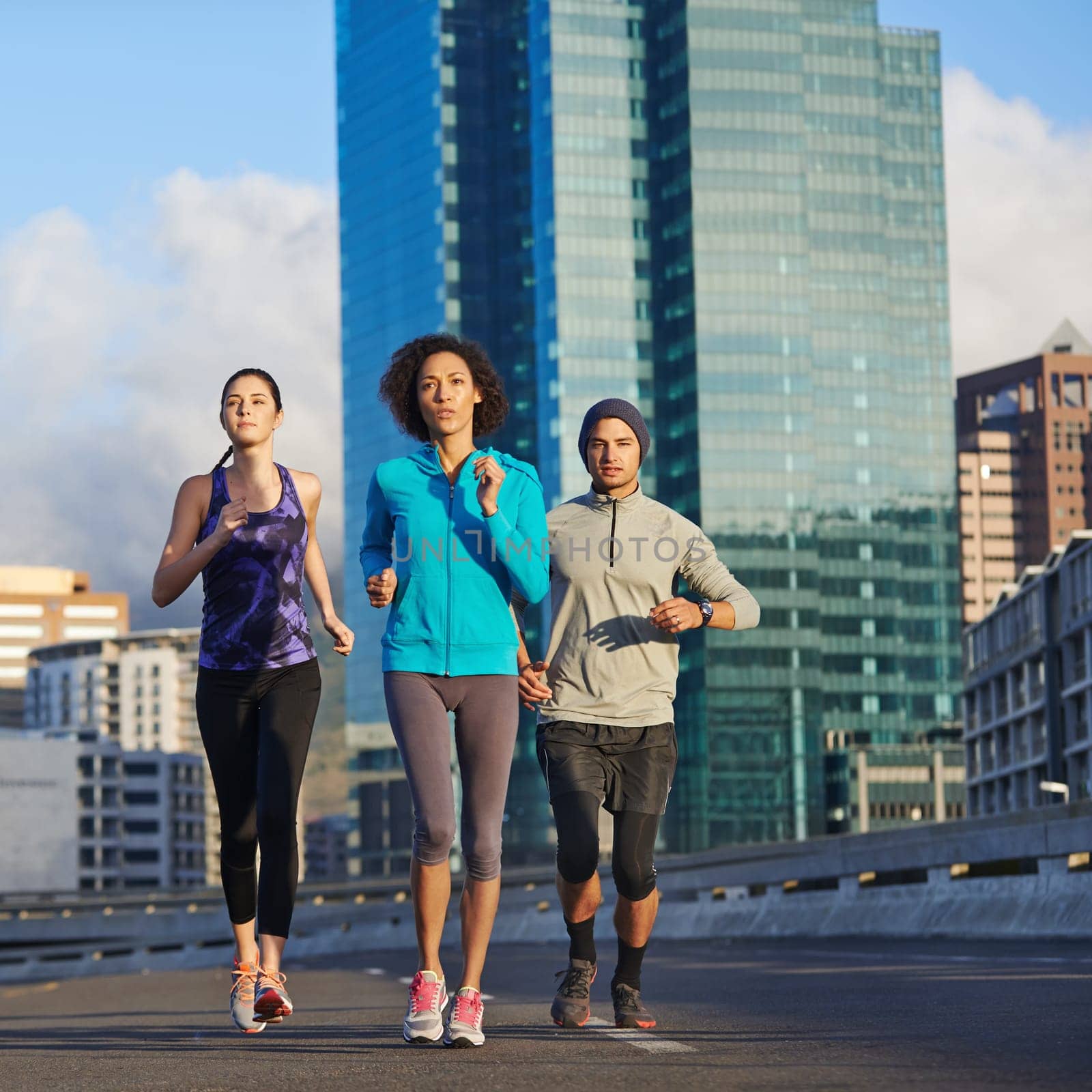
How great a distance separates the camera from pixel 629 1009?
7.45 m

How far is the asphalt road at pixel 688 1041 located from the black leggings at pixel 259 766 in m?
0.56

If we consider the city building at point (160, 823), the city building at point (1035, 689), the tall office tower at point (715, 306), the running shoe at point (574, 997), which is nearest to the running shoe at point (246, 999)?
the running shoe at point (574, 997)

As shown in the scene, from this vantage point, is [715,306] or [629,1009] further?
[715,306]

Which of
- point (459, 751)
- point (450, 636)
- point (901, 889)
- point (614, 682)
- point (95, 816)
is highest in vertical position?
point (450, 636)

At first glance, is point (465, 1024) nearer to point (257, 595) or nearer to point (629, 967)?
point (629, 967)

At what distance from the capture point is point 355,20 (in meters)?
154

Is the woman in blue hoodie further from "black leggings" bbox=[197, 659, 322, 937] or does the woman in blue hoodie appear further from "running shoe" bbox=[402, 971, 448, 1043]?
"black leggings" bbox=[197, 659, 322, 937]

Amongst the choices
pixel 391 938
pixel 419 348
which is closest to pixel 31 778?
pixel 391 938

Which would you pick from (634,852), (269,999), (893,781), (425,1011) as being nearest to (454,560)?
(634,852)

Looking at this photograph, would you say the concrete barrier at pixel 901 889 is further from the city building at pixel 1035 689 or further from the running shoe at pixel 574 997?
the city building at pixel 1035 689

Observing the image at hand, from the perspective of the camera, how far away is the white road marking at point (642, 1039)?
6.23 metres

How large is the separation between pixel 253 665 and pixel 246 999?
119 centimetres

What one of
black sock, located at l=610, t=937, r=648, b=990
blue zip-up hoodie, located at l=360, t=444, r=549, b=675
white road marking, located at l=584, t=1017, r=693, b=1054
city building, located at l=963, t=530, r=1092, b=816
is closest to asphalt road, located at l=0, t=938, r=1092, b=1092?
white road marking, located at l=584, t=1017, r=693, b=1054

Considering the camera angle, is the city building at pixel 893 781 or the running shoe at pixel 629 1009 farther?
the city building at pixel 893 781
